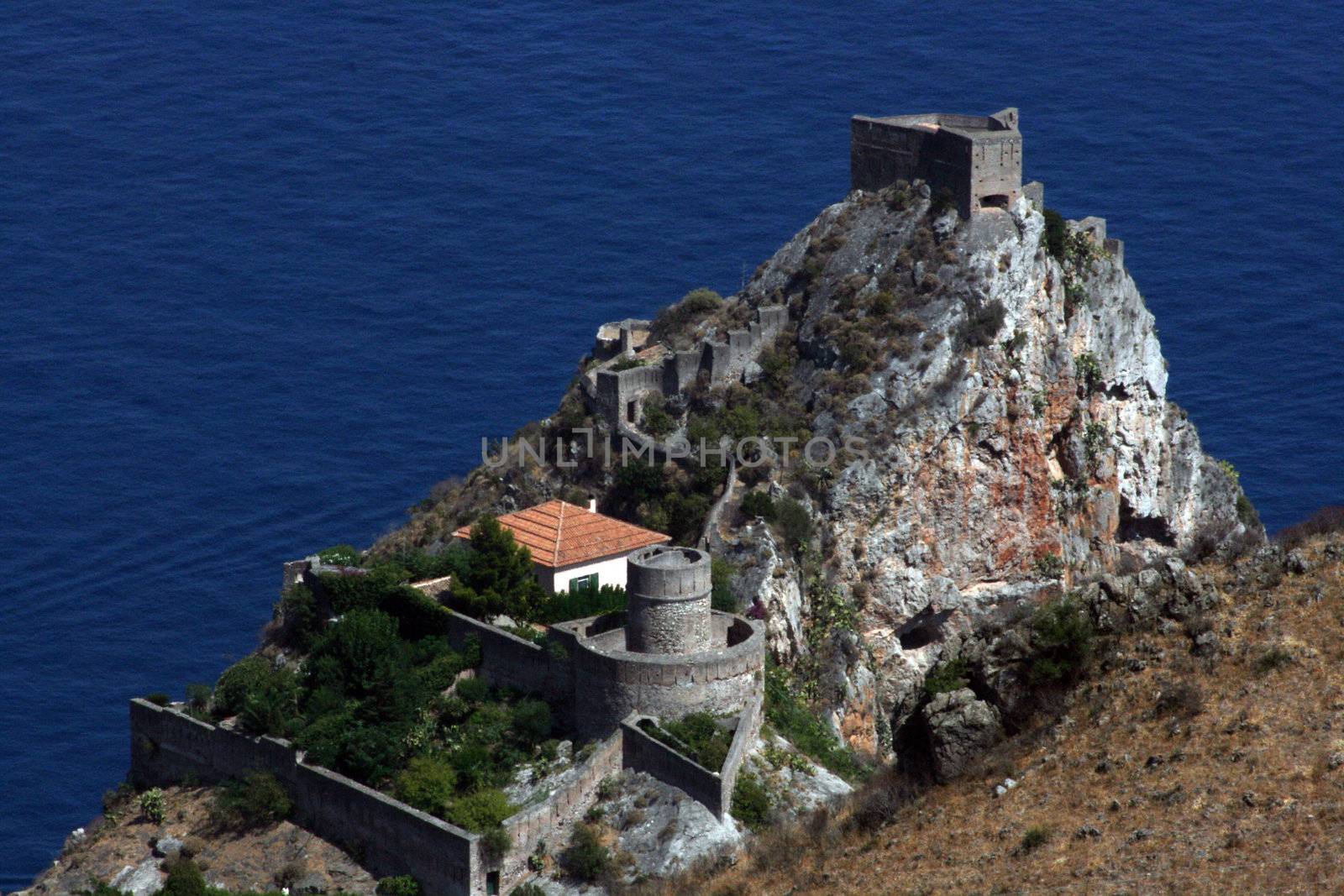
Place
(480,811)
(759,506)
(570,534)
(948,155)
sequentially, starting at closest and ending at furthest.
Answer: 1. (480,811)
2. (570,534)
3. (759,506)
4. (948,155)

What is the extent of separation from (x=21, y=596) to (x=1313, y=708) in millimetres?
100799

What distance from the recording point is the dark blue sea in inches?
5276

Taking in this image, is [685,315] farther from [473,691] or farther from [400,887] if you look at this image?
[400,887]

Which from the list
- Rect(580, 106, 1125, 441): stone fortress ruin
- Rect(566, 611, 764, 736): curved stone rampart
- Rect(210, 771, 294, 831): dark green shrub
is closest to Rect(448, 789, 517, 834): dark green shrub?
Rect(566, 611, 764, 736): curved stone rampart

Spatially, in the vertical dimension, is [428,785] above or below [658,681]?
below

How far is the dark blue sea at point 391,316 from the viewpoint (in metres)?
134

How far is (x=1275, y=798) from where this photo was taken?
153 ft

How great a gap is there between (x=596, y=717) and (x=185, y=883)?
13606 mm

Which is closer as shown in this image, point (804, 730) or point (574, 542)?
point (804, 730)

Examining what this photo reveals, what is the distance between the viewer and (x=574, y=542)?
8469cm

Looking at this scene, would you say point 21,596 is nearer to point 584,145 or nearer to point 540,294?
point 540,294

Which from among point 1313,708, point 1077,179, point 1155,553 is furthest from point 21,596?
point 1313,708

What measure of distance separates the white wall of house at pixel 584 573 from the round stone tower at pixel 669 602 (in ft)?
26.7

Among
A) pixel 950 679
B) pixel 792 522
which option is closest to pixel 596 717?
pixel 792 522
